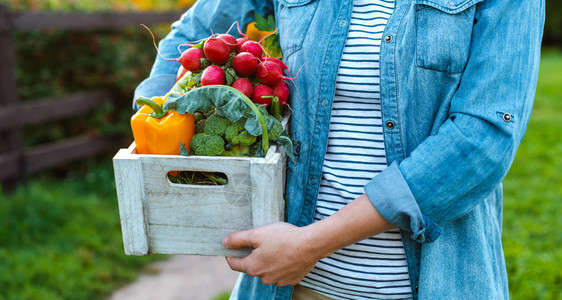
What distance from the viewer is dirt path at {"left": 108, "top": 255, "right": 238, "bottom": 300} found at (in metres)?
3.74

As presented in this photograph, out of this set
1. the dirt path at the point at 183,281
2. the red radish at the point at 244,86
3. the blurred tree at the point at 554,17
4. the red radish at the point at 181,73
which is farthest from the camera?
the blurred tree at the point at 554,17

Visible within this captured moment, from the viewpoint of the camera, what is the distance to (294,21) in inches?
61.9

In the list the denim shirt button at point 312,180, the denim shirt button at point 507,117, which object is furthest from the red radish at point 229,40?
the denim shirt button at point 507,117

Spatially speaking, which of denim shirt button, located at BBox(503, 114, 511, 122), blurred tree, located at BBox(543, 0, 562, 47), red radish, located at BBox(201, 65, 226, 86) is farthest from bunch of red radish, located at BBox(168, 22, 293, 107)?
blurred tree, located at BBox(543, 0, 562, 47)

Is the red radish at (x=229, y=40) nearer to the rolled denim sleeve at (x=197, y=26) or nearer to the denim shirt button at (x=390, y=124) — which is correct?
the rolled denim sleeve at (x=197, y=26)

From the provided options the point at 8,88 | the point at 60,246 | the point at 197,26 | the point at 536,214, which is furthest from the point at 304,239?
the point at 8,88

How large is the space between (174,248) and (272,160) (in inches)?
15.1

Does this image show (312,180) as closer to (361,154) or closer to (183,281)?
(361,154)

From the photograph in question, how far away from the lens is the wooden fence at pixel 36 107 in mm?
4688

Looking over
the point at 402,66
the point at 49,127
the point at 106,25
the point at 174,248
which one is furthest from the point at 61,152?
the point at 402,66

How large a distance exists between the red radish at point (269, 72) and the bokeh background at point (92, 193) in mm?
2425

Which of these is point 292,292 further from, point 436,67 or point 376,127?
point 436,67

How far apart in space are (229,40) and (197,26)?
285mm

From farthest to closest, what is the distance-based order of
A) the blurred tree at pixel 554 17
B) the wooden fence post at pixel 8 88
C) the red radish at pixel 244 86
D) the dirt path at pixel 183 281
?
the blurred tree at pixel 554 17 < the wooden fence post at pixel 8 88 < the dirt path at pixel 183 281 < the red radish at pixel 244 86
